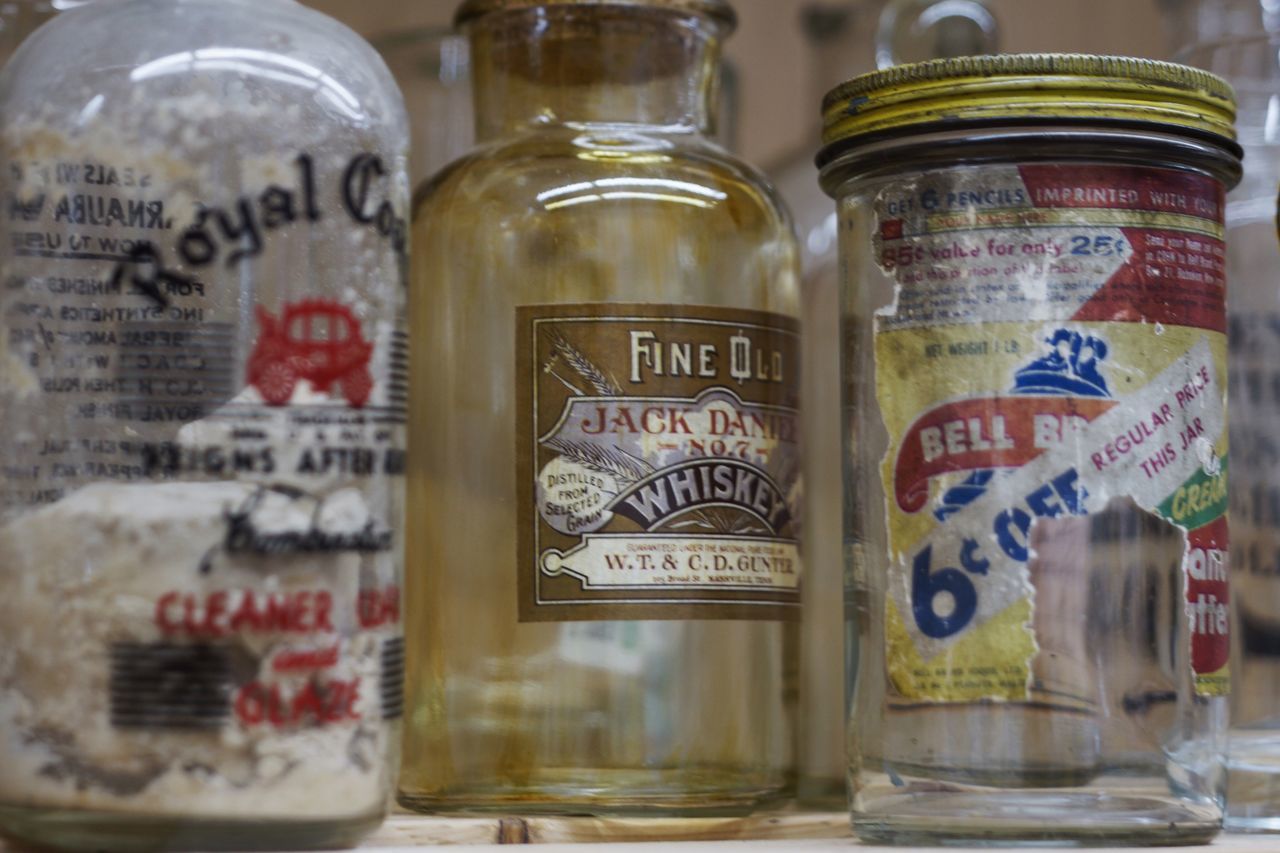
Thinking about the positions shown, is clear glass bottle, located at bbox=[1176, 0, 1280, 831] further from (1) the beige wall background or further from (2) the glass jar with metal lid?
(1) the beige wall background

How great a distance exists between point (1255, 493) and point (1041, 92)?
0.16 metres

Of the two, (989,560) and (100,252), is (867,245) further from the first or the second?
(100,252)

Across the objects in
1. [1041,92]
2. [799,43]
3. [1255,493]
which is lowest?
[1255,493]

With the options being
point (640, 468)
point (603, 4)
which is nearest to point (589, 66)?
point (603, 4)

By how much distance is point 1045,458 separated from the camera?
1.57 feet

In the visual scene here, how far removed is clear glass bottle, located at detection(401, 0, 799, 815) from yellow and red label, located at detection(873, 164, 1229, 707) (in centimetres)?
6

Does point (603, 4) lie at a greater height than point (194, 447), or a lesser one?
greater

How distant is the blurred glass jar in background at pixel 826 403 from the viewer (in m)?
0.66

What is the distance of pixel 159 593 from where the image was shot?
43 cm

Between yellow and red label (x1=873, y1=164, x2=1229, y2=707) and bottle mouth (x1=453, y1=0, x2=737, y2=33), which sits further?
bottle mouth (x1=453, y1=0, x2=737, y2=33)

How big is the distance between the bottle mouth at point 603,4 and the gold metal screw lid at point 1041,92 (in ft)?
0.35

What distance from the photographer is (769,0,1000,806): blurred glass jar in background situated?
659 millimetres

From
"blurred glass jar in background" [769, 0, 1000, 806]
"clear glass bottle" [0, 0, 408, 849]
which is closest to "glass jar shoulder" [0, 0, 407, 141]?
"clear glass bottle" [0, 0, 408, 849]

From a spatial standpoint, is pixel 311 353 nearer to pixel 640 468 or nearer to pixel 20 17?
pixel 640 468
